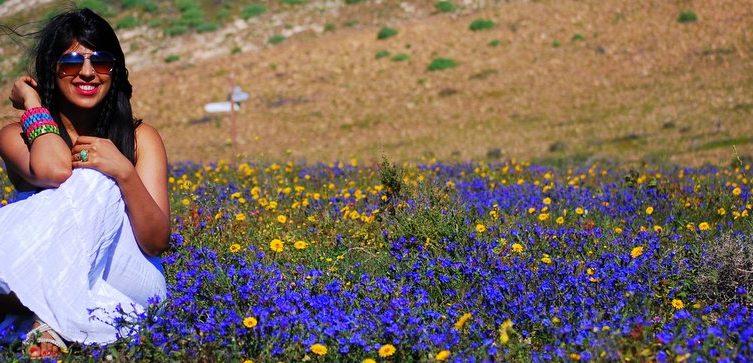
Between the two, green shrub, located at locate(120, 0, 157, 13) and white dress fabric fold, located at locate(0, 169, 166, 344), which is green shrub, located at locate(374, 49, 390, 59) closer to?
green shrub, located at locate(120, 0, 157, 13)

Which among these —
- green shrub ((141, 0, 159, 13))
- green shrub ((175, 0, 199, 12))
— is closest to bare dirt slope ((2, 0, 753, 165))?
green shrub ((175, 0, 199, 12))

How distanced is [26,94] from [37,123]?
0.58 feet

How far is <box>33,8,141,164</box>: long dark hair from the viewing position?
391 centimetres

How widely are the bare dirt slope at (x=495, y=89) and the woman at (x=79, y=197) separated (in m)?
9.70

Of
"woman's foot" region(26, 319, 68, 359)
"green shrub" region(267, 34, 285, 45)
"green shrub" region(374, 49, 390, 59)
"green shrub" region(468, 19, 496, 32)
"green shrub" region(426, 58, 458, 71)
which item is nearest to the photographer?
"woman's foot" region(26, 319, 68, 359)

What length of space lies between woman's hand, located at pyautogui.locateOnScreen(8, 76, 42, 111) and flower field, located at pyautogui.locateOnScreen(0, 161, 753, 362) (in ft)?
3.51

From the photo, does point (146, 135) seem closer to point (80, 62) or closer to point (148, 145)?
point (148, 145)

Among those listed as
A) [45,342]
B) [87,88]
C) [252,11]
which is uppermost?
[87,88]

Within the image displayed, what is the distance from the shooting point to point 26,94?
3854 mm

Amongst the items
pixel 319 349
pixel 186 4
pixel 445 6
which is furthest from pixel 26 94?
pixel 186 4

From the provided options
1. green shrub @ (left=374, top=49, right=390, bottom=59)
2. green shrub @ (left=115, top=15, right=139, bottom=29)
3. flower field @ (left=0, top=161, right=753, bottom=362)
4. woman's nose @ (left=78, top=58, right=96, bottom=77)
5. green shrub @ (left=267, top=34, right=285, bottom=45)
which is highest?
woman's nose @ (left=78, top=58, right=96, bottom=77)

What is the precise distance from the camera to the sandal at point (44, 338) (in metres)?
3.42

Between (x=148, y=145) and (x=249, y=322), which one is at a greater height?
(x=148, y=145)

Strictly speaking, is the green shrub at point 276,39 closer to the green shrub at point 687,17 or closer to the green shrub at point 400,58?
the green shrub at point 400,58
